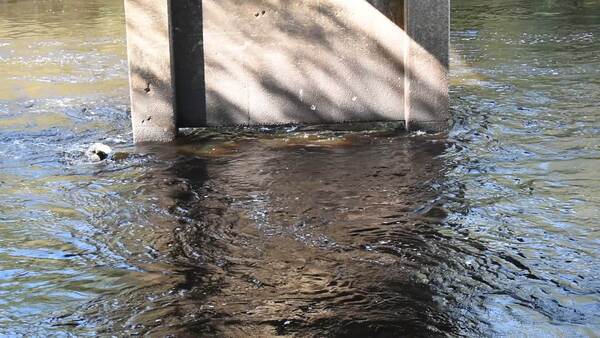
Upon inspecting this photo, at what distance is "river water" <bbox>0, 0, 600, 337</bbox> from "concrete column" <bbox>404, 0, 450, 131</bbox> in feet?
0.82

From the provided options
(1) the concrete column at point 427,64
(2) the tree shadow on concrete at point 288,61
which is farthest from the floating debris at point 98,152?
(1) the concrete column at point 427,64

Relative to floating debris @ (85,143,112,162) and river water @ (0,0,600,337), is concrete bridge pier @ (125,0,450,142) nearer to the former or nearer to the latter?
river water @ (0,0,600,337)

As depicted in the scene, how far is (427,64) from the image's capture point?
32.1 ft

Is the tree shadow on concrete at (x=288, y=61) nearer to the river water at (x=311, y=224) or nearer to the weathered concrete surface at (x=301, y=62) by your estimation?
the weathered concrete surface at (x=301, y=62)

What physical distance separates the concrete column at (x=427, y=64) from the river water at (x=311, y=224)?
25cm

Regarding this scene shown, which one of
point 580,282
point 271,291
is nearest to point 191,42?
point 271,291

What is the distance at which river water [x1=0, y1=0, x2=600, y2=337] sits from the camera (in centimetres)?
547

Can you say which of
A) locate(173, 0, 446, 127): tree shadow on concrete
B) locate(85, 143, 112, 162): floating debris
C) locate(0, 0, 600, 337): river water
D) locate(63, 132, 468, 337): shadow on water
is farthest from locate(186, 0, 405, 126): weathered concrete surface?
locate(85, 143, 112, 162): floating debris

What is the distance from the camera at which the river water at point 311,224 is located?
17.9 feet

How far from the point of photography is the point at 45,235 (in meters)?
7.04

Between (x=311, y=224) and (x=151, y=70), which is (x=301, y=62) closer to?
(x=151, y=70)

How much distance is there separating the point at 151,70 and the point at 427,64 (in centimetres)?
306

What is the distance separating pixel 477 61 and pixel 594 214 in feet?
25.3

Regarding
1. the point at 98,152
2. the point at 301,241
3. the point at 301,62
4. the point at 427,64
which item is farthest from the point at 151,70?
the point at 301,241
